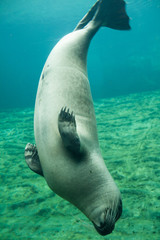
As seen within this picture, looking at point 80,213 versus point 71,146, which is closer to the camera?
point 71,146

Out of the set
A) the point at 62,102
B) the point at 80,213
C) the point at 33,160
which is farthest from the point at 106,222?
the point at 80,213

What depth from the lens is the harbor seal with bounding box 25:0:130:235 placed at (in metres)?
1.96

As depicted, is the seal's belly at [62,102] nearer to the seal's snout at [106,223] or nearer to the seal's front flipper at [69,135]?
the seal's front flipper at [69,135]

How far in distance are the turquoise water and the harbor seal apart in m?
0.72

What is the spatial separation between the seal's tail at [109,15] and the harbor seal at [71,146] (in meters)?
1.18

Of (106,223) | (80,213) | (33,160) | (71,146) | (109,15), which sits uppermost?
(109,15)

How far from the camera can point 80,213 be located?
3.50m

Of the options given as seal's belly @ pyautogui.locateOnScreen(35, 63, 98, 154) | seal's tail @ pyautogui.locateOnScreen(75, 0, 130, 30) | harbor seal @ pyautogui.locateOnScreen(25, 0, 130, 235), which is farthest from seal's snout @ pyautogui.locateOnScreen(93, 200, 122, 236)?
seal's tail @ pyautogui.locateOnScreen(75, 0, 130, 30)

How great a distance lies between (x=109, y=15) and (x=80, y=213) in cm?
338

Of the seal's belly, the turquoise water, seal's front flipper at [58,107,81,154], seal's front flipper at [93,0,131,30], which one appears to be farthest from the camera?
seal's front flipper at [93,0,131,30]

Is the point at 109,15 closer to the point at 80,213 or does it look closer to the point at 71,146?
the point at 71,146

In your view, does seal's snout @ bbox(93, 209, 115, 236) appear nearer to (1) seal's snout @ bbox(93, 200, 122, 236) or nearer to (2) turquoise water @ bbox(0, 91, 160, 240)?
(1) seal's snout @ bbox(93, 200, 122, 236)

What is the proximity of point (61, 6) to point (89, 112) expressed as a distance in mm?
27119

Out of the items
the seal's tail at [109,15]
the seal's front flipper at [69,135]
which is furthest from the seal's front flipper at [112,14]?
the seal's front flipper at [69,135]
